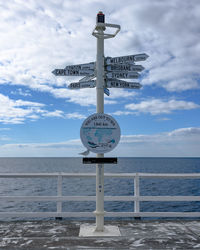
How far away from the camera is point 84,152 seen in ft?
18.1

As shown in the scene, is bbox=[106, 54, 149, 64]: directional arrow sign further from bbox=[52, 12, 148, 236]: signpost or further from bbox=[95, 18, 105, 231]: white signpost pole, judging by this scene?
bbox=[95, 18, 105, 231]: white signpost pole

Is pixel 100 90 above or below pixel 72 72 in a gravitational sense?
below

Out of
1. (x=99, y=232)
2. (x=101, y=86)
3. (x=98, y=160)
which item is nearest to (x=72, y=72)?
(x=101, y=86)

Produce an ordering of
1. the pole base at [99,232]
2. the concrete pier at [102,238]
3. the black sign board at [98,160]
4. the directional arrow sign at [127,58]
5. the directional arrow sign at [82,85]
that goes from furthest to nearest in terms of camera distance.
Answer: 1. the directional arrow sign at [127,58]
2. the directional arrow sign at [82,85]
3. the black sign board at [98,160]
4. the pole base at [99,232]
5. the concrete pier at [102,238]

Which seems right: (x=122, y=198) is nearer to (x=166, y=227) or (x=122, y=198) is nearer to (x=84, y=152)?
(x=166, y=227)

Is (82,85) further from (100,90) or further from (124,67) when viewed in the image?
(124,67)

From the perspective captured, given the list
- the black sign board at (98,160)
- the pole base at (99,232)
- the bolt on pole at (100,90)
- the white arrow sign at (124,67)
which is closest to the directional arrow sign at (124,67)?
the white arrow sign at (124,67)

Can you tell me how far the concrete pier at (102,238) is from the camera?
4734 millimetres

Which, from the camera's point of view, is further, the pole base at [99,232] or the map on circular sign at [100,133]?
the map on circular sign at [100,133]

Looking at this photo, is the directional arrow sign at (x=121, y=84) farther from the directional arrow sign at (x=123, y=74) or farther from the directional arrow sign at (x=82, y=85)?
the directional arrow sign at (x=82, y=85)

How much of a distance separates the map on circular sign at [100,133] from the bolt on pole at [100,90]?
0.56 feet

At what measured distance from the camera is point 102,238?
5148 millimetres

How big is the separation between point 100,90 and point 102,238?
2.97 metres

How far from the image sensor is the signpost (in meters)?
5.49
